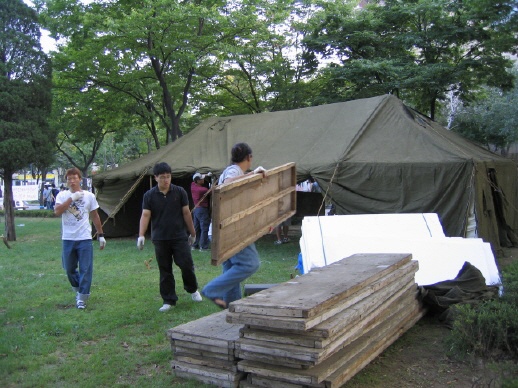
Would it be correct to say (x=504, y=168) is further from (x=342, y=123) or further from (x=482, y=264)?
(x=482, y=264)

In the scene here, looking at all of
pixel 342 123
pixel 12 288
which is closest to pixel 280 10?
pixel 342 123

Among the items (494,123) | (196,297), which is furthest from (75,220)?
(494,123)

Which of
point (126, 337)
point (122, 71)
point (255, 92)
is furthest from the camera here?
point (255, 92)

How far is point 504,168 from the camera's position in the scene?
36.8 ft

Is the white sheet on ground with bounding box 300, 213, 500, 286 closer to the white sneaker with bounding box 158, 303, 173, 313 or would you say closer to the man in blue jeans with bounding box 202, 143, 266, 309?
the man in blue jeans with bounding box 202, 143, 266, 309

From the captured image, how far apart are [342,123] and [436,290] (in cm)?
642

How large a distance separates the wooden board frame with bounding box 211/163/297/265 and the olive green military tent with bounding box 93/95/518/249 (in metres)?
4.61

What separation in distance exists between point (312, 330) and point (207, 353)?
101cm

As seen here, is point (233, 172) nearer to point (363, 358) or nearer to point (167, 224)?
point (167, 224)

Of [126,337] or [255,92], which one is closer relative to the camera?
[126,337]

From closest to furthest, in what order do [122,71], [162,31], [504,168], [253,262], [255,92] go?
[253,262], [504,168], [162,31], [122,71], [255,92]

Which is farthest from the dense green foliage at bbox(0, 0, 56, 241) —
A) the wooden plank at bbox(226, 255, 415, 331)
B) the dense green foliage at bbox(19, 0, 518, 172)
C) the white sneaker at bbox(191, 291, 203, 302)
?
the wooden plank at bbox(226, 255, 415, 331)

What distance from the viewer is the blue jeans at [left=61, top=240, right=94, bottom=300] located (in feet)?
20.2

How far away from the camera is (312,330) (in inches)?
130
